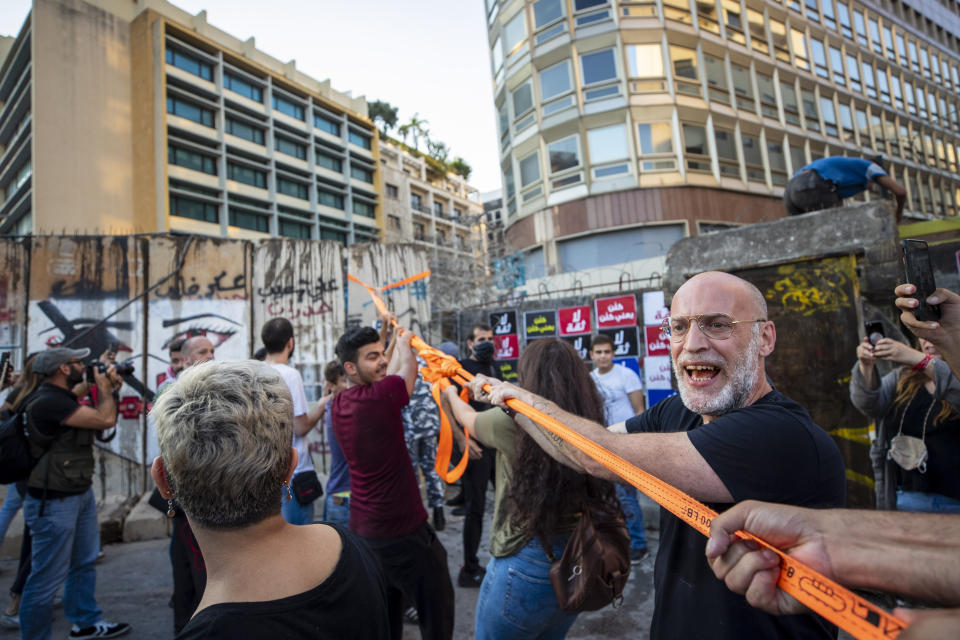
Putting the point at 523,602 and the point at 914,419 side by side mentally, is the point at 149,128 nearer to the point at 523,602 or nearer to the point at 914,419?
the point at 523,602

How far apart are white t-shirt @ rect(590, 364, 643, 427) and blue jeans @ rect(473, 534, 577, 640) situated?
2.77 m

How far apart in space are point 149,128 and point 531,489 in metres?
41.4

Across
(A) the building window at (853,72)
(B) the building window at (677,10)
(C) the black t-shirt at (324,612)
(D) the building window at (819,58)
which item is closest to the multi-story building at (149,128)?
(B) the building window at (677,10)

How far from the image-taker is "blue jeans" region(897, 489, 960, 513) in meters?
3.07

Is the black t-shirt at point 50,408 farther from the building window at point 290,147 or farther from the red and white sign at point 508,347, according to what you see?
the building window at point 290,147

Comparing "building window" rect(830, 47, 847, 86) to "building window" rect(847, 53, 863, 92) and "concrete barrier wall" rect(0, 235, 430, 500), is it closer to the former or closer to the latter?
"building window" rect(847, 53, 863, 92)

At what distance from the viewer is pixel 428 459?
6273 mm

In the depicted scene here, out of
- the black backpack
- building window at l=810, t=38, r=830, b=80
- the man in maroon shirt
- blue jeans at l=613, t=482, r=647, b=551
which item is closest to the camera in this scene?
the man in maroon shirt

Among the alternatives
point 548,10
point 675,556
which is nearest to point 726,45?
point 548,10

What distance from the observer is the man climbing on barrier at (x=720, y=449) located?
1.42 metres

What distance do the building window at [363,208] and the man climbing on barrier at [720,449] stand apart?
51020 mm

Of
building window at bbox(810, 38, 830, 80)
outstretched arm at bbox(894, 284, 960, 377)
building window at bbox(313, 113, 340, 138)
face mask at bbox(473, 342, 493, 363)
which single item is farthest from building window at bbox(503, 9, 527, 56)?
building window at bbox(313, 113, 340, 138)

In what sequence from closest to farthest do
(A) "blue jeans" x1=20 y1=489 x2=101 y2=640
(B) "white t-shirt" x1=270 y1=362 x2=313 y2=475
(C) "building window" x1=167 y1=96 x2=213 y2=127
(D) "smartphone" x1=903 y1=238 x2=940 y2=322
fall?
1. (D) "smartphone" x1=903 y1=238 x2=940 y2=322
2. (A) "blue jeans" x1=20 y1=489 x2=101 y2=640
3. (B) "white t-shirt" x1=270 y1=362 x2=313 y2=475
4. (C) "building window" x1=167 y1=96 x2=213 y2=127

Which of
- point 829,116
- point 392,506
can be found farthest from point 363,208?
point 392,506
